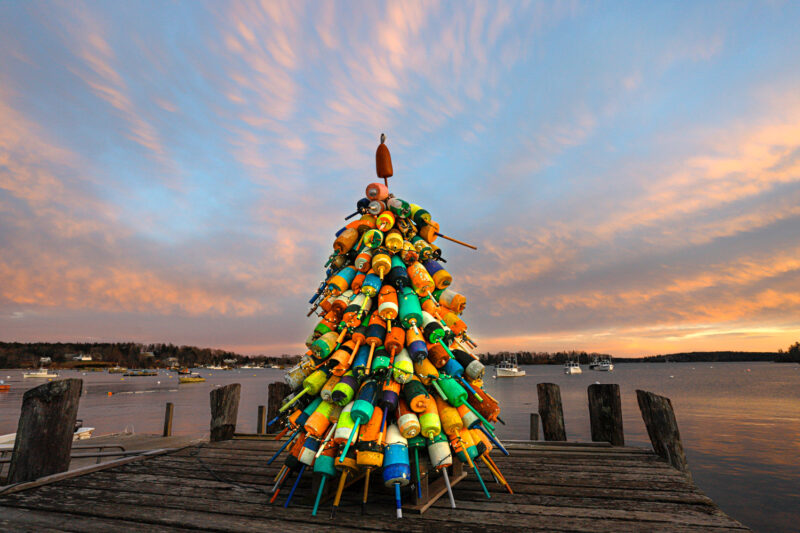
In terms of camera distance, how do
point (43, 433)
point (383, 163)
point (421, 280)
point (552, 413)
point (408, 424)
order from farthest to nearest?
point (552, 413) → point (383, 163) → point (43, 433) → point (421, 280) → point (408, 424)

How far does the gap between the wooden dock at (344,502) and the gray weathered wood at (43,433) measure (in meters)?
0.25

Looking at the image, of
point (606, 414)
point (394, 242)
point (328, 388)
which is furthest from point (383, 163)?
point (606, 414)

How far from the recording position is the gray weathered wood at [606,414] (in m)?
6.05

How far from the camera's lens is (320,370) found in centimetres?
386

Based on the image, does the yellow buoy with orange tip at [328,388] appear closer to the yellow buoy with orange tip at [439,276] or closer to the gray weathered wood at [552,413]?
the yellow buoy with orange tip at [439,276]

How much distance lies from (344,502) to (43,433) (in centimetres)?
349

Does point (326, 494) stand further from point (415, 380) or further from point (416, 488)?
point (415, 380)

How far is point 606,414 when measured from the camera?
6234mm

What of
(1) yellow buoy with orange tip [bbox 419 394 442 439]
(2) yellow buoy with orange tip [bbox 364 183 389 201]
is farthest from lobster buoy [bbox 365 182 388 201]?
(1) yellow buoy with orange tip [bbox 419 394 442 439]

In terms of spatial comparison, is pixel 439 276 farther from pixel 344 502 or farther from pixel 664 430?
pixel 664 430

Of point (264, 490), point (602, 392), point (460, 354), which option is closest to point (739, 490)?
point (602, 392)

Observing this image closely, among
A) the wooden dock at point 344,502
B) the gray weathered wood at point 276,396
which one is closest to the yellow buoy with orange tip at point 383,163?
the wooden dock at point 344,502

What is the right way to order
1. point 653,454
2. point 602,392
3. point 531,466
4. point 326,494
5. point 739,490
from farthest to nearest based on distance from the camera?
point 739,490 < point 602,392 < point 653,454 < point 531,466 < point 326,494

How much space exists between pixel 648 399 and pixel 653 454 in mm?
714
